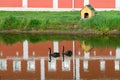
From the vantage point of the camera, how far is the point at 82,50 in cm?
2630

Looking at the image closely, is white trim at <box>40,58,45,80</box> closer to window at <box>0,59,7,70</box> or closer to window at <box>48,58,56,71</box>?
window at <box>48,58,56,71</box>

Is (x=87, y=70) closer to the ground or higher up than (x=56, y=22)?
closer to the ground

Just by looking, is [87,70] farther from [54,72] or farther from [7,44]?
[7,44]

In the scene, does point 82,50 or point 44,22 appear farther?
point 44,22

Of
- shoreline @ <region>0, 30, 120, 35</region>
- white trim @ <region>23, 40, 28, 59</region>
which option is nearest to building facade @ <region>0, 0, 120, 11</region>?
shoreline @ <region>0, 30, 120, 35</region>

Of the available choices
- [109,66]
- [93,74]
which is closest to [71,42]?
[109,66]

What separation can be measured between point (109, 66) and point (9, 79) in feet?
16.4

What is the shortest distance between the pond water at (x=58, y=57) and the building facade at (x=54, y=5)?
30.6ft

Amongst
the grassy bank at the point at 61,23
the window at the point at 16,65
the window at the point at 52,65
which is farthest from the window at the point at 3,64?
the grassy bank at the point at 61,23

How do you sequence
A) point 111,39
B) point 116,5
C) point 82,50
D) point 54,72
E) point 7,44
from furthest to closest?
point 116,5, point 111,39, point 7,44, point 82,50, point 54,72

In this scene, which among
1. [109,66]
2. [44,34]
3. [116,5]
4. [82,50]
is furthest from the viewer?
[116,5]

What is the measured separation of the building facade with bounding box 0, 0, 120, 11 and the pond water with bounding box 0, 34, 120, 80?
30.6ft

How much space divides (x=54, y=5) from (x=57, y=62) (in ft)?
66.9

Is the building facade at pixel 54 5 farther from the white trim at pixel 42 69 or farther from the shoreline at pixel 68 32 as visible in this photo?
the white trim at pixel 42 69
